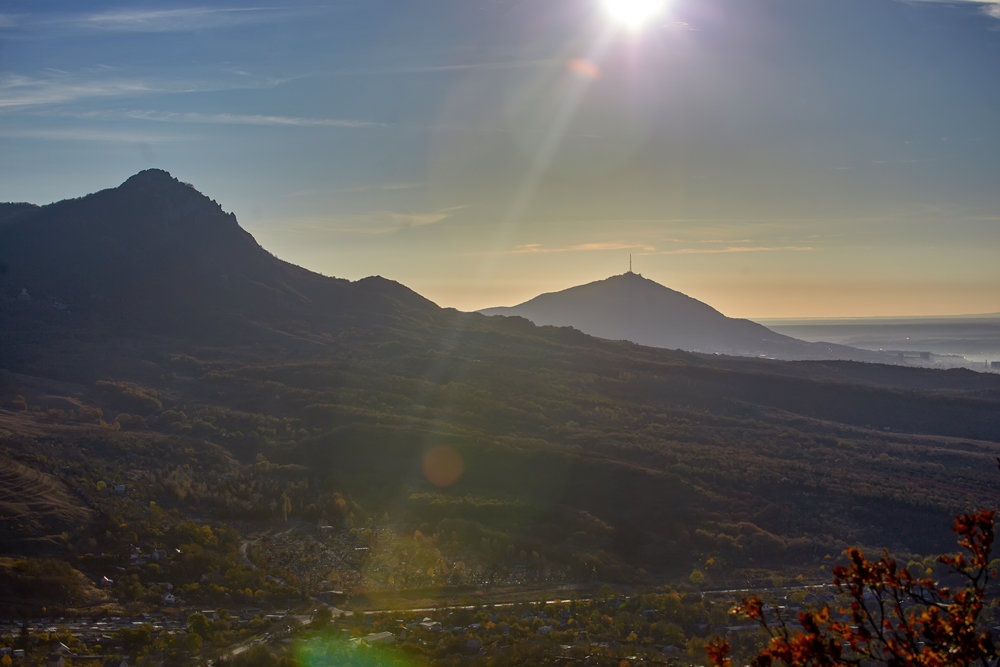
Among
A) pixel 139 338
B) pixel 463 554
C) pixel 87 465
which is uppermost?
pixel 139 338

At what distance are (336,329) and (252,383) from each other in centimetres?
1783

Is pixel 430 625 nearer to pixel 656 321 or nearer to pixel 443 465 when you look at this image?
pixel 443 465

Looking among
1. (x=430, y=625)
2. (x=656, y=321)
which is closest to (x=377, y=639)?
(x=430, y=625)

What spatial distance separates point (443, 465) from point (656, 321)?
134m

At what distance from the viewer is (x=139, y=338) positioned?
1972 inches

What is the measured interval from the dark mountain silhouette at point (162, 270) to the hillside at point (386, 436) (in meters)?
0.27

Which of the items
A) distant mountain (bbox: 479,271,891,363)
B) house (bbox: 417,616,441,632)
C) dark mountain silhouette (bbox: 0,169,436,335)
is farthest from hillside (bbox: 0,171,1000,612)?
distant mountain (bbox: 479,271,891,363)

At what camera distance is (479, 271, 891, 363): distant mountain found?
14888 centimetres

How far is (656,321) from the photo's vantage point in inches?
6275

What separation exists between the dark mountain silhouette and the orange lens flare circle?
92.8 feet

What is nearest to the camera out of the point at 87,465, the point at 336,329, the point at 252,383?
the point at 87,465

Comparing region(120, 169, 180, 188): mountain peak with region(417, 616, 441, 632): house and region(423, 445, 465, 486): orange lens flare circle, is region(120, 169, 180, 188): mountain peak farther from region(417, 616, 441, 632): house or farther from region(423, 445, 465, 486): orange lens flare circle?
region(417, 616, 441, 632): house

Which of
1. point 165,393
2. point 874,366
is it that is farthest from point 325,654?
point 874,366

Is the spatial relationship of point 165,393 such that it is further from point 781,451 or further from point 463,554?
point 781,451
